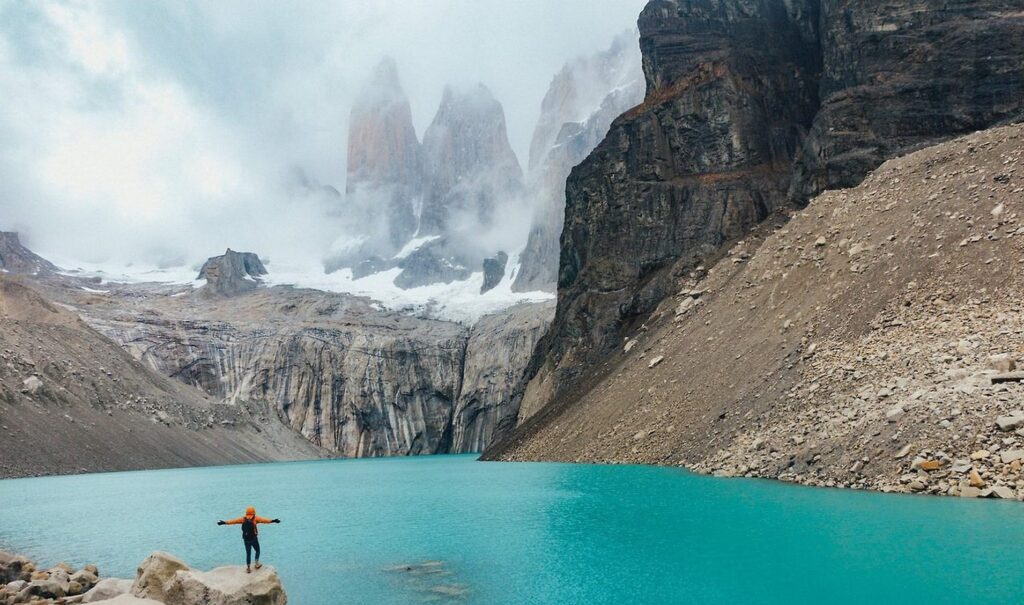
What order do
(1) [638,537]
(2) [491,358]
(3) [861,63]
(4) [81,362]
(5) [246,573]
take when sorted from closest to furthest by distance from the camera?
(5) [246,573], (1) [638,537], (3) [861,63], (4) [81,362], (2) [491,358]

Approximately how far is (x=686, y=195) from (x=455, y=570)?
47.7 metres

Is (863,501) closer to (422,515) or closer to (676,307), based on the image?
(422,515)

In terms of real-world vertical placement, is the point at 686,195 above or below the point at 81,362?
above

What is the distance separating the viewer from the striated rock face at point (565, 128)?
147m

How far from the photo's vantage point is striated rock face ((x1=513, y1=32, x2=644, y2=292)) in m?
147

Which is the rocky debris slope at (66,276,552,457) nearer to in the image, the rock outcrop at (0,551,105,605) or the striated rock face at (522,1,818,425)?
the striated rock face at (522,1,818,425)

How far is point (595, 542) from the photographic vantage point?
755 inches

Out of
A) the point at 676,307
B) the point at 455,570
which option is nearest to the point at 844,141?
the point at 676,307

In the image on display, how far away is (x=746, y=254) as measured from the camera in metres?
50.8

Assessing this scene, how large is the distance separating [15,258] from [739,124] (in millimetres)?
144952

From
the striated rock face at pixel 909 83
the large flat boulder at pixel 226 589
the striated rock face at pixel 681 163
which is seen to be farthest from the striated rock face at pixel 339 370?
the large flat boulder at pixel 226 589

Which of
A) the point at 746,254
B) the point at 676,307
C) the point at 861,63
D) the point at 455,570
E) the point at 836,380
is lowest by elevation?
the point at 455,570

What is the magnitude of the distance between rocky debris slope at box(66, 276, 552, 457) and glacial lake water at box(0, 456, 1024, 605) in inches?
3074

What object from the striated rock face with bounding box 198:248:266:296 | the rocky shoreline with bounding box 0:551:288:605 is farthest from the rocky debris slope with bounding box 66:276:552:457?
the rocky shoreline with bounding box 0:551:288:605
